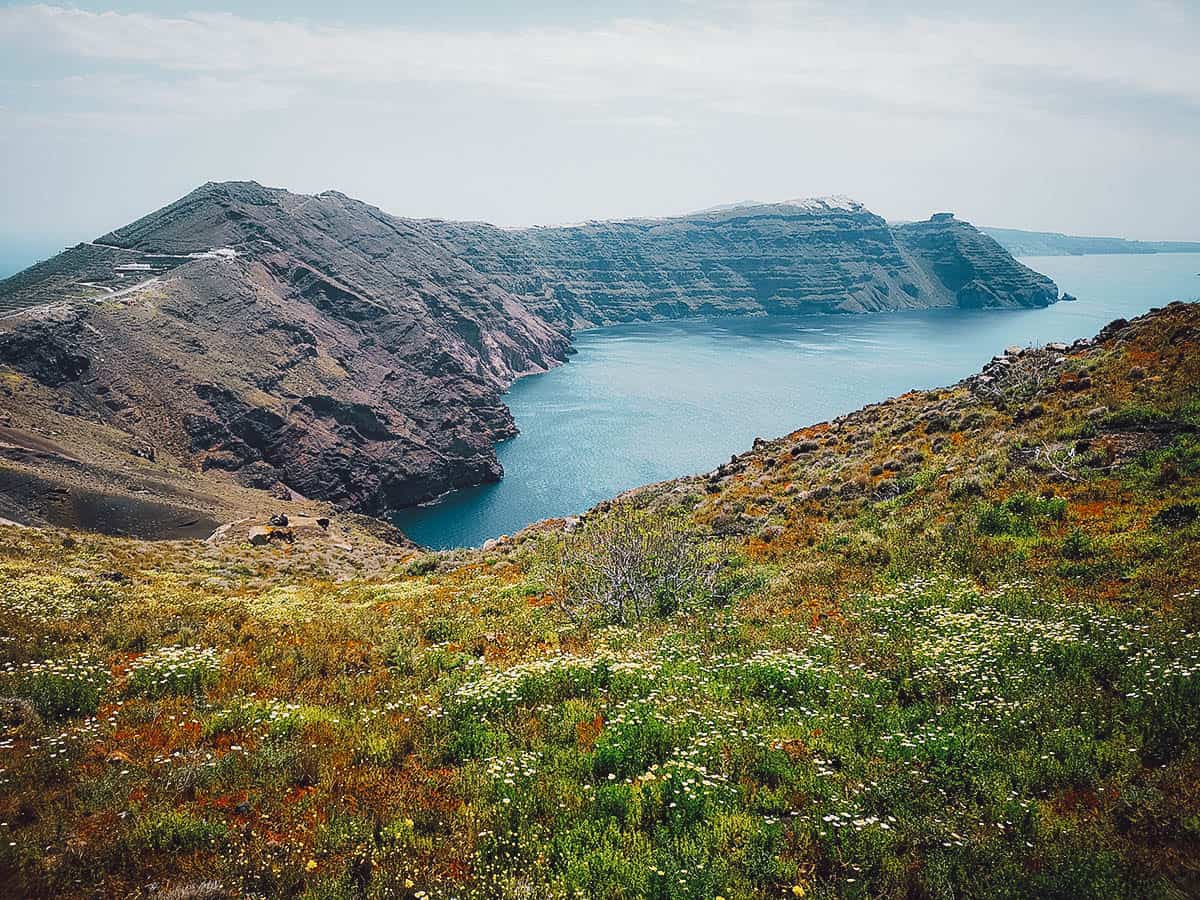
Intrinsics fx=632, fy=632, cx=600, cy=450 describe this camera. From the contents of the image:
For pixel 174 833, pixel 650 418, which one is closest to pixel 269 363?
pixel 650 418

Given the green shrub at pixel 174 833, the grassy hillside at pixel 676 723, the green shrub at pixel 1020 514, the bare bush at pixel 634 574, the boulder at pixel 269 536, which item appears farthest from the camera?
the boulder at pixel 269 536

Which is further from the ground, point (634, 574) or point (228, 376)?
point (228, 376)

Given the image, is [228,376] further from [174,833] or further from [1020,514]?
[1020,514]

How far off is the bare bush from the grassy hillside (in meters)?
0.10

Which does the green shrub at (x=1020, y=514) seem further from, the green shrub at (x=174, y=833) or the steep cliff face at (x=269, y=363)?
the steep cliff face at (x=269, y=363)

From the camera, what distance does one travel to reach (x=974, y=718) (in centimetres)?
825

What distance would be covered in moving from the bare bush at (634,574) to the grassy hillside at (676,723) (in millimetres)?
104

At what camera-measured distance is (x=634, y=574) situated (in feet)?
56.7

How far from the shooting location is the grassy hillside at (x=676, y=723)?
602 cm

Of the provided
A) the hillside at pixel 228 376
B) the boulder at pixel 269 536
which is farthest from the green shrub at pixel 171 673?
the hillside at pixel 228 376

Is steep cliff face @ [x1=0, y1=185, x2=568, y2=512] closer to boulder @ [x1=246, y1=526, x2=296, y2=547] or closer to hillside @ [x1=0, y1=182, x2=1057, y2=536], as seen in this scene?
hillside @ [x1=0, y1=182, x2=1057, y2=536]

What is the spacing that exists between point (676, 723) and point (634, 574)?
28.8 feet

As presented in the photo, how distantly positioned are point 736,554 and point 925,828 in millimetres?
14277

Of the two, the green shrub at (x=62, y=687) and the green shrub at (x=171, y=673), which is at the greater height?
the green shrub at (x=62, y=687)
